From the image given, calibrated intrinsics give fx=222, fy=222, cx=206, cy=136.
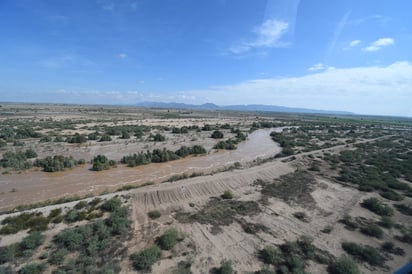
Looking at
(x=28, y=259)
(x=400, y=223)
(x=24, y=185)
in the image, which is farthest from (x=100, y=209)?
(x=400, y=223)

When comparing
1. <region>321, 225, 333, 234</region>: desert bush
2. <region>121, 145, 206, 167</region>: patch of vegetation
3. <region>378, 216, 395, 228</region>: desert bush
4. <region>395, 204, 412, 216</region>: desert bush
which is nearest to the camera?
<region>321, 225, 333, 234</region>: desert bush

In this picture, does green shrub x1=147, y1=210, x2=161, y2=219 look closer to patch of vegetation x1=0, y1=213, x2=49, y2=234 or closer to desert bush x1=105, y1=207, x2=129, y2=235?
desert bush x1=105, y1=207, x2=129, y2=235

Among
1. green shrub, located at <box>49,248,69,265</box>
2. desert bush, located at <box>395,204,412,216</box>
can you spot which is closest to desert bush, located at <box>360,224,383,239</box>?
desert bush, located at <box>395,204,412,216</box>

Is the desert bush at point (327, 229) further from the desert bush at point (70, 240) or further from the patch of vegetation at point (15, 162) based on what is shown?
the patch of vegetation at point (15, 162)

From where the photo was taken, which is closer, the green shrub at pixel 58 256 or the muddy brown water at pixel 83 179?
the green shrub at pixel 58 256

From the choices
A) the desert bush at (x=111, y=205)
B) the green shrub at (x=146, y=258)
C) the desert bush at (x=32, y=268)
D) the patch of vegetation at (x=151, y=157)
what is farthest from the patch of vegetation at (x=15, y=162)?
the green shrub at (x=146, y=258)

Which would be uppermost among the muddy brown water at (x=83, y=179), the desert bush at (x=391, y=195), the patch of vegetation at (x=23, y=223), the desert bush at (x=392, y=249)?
the patch of vegetation at (x=23, y=223)
